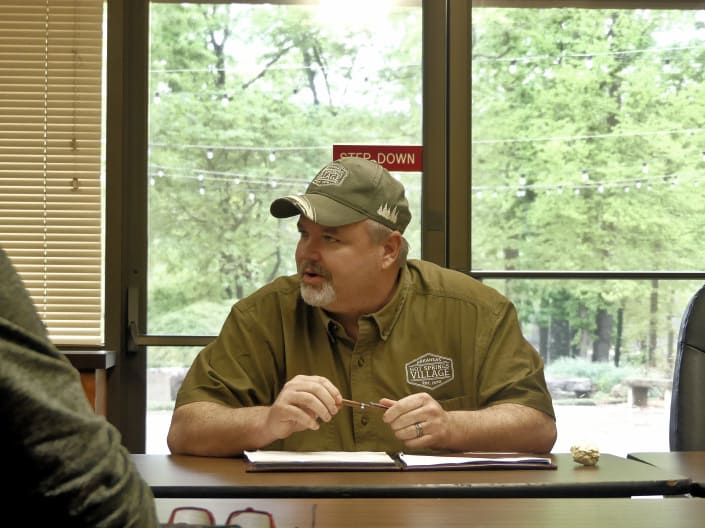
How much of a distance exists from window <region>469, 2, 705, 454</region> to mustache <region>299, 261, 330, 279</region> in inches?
58.4

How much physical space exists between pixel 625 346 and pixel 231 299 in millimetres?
1574

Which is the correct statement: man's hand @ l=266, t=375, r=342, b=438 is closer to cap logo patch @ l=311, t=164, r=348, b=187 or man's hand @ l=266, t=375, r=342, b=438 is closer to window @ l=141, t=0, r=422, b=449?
cap logo patch @ l=311, t=164, r=348, b=187

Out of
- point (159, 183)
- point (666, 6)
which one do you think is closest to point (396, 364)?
point (159, 183)

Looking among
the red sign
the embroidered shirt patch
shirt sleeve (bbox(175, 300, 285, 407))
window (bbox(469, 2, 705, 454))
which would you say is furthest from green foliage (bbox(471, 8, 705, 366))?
shirt sleeve (bbox(175, 300, 285, 407))

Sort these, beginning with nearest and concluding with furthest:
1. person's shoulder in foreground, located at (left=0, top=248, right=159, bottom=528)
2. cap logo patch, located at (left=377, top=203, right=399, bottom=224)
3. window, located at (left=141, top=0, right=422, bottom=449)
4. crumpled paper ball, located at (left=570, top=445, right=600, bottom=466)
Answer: person's shoulder in foreground, located at (left=0, top=248, right=159, bottom=528), crumpled paper ball, located at (left=570, top=445, right=600, bottom=466), cap logo patch, located at (left=377, top=203, right=399, bottom=224), window, located at (left=141, top=0, right=422, bottom=449)

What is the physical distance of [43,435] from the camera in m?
0.74

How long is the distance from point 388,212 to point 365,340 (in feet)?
1.18

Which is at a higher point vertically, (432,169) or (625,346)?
(432,169)

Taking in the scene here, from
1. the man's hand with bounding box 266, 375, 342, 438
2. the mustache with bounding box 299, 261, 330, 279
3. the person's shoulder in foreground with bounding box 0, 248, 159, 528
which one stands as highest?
the mustache with bounding box 299, 261, 330, 279

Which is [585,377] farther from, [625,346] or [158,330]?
[158,330]

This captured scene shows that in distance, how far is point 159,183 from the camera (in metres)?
3.79

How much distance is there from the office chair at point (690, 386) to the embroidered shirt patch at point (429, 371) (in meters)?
0.56

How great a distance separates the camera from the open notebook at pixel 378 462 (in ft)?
5.96

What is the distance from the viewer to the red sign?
379 centimetres
